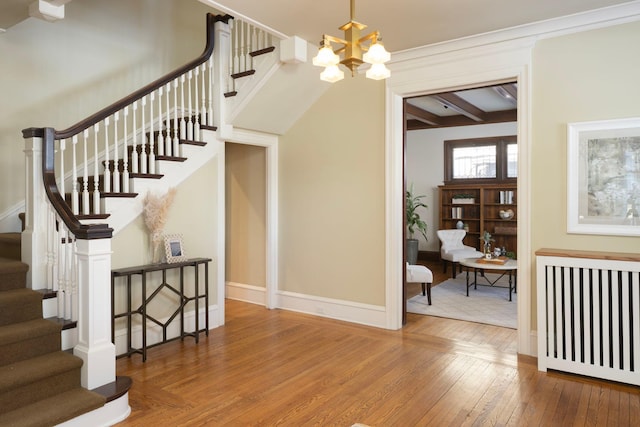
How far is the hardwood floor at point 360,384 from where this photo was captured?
9.43 ft

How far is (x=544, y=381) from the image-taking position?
3432 mm

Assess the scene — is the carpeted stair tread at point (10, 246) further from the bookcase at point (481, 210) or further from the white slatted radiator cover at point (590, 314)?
the bookcase at point (481, 210)

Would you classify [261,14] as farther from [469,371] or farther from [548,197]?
[469,371]

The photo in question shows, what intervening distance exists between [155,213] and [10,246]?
1187 millimetres

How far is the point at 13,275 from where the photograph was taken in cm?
327

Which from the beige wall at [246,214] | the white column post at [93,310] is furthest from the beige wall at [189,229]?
the white column post at [93,310]

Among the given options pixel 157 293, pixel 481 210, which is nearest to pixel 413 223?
pixel 481 210

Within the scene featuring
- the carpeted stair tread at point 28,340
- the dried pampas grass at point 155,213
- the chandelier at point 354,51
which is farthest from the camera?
the dried pampas grass at point 155,213

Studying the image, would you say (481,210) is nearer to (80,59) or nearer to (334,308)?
(334,308)

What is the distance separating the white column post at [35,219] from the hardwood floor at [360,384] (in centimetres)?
106

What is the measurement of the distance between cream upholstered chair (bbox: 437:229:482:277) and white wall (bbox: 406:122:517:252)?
1516 millimetres

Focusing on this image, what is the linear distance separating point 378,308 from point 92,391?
2992mm

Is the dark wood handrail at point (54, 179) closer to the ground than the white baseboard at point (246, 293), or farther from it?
farther from it

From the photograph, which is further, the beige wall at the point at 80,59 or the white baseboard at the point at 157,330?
the beige wall at the point at 80,59
